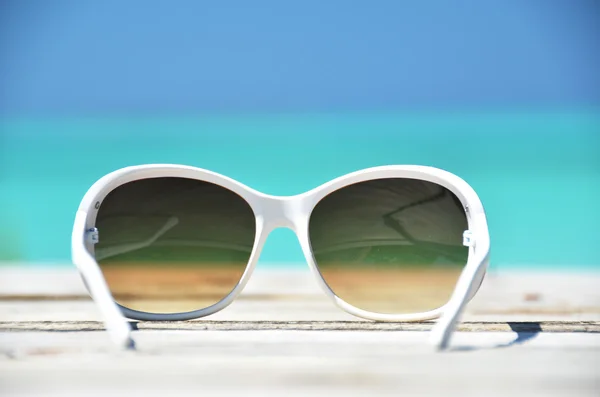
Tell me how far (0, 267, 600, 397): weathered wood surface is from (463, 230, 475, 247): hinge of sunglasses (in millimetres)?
74

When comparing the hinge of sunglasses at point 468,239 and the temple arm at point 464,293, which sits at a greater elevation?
the hinge of sunglasses at point 468,239

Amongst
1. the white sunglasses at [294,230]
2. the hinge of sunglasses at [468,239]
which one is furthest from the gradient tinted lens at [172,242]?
the hinge of sunglasses at [468,239]

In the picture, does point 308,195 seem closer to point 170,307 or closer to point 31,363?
point 170,307

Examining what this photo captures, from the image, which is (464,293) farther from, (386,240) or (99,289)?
(99,289)

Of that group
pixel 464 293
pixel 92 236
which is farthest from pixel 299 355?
pixel 92 236

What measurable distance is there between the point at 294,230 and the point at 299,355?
0.75ft

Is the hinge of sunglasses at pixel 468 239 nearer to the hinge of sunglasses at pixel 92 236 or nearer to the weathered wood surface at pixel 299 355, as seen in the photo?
the weathered wood surface at pixel 299 355

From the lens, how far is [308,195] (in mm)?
621

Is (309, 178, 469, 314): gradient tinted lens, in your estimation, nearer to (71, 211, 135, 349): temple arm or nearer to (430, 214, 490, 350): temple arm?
(430, 214, 490, 350): temple arm

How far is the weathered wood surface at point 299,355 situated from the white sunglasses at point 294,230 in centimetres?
4

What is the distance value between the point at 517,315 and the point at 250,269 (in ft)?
0.94

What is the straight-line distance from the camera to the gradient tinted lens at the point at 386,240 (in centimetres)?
61

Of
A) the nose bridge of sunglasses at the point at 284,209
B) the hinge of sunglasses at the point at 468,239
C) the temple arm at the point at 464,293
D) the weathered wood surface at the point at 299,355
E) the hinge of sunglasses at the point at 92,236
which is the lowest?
the weathered wood surface at the point at 299,355

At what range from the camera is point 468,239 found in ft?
1.93
